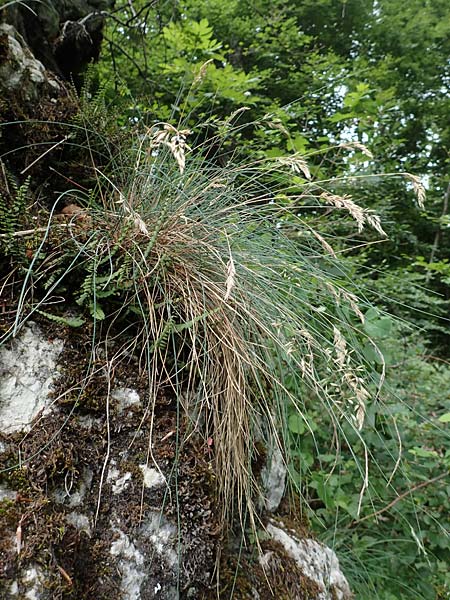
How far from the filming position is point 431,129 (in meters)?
7.30

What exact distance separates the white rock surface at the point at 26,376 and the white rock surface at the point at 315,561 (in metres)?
0.74

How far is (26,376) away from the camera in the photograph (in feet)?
3.10

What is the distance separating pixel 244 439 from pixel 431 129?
25.9 feet

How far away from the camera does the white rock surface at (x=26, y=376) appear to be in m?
0.88

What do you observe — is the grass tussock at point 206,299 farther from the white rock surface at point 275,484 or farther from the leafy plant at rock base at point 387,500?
the leafy plant at rock base at point 387,500

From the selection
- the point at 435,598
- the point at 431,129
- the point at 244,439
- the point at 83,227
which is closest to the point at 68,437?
the point at 244,439

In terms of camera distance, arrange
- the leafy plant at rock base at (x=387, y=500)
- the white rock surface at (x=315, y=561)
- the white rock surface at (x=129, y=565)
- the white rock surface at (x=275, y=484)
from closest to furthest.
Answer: the white rock surface at (x=129, y=565)
the white rock surface at (x=315, y=561)
the white rock surface at (x=275, y=484)
the leafy plant at rock base at (x=387, y=500)

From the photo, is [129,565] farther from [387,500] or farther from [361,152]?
[361,152]

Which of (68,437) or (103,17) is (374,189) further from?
(68,437)

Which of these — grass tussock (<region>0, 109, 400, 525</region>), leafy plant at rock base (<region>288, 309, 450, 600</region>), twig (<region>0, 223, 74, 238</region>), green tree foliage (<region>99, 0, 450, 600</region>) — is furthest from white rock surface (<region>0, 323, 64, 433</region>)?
leafy plant at rock base (<region>288, 309, 450, 600</region>)

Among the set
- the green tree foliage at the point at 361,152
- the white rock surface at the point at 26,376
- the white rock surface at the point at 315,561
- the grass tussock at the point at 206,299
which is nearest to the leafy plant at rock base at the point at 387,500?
the green tree foliage at the point at 361,152

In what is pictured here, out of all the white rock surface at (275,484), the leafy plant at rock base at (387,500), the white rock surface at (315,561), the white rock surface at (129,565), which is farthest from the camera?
the leafy plant at rock base at (387,500)

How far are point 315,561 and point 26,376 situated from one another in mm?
1015

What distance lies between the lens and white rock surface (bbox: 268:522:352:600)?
4.01 ft
